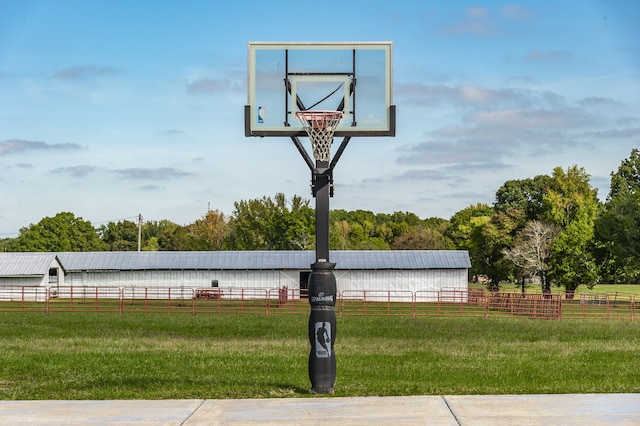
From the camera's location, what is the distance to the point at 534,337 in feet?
101

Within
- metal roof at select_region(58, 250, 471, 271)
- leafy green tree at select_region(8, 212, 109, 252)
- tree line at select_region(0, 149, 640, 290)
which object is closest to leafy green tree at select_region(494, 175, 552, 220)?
tree line at select_region(0, 149, 640, 290)

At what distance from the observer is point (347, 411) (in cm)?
1156

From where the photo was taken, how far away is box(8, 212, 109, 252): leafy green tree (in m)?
114

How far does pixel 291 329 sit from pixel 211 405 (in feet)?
74.0

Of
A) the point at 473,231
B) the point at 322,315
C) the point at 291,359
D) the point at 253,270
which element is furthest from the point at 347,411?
the point at 473,231

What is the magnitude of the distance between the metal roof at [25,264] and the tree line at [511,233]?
115 ft

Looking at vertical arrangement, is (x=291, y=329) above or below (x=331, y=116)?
below

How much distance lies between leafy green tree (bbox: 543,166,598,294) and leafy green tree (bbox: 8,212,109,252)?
6617 centimetres

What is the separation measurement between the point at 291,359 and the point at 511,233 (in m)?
59.9

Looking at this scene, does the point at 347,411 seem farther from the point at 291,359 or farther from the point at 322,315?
the point at 291,359

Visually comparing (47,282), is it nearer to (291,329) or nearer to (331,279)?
(291,329)

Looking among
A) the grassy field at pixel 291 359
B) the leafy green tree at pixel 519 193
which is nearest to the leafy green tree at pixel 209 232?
the leafy green tree at pixel 519 193

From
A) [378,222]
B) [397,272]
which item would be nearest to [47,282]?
[397,272]

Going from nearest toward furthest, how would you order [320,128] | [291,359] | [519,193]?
[320,128]
[291,359]
[519,193]
